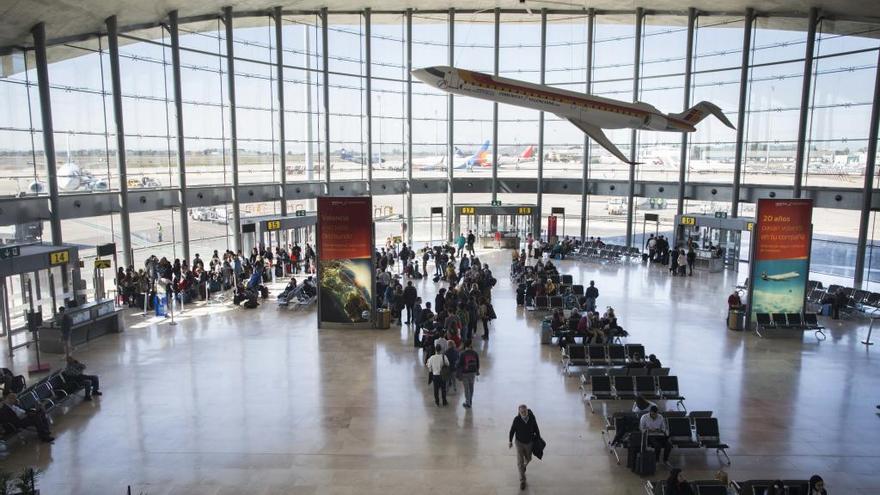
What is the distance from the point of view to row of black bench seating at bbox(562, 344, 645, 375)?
12297mm

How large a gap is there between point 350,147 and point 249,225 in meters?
7.91

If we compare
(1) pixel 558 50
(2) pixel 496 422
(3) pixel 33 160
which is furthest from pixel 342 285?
(1) pixel 558 50

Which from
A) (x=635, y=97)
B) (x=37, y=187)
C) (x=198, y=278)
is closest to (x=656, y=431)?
(x=198, y=278)

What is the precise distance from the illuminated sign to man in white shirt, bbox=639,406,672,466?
46.0ft

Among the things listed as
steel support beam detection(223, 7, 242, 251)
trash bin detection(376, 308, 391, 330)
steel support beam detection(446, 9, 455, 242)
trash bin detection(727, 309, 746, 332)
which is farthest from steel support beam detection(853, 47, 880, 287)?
steel support beam detection(223, 7, 242, 251)

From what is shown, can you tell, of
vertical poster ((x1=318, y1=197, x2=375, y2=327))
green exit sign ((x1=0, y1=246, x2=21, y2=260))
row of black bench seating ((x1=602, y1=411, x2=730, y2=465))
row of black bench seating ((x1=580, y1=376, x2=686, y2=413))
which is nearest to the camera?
row of black bench seating ((x1=602, y1=411, x2=730, y2=465))

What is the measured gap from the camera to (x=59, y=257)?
1502cm

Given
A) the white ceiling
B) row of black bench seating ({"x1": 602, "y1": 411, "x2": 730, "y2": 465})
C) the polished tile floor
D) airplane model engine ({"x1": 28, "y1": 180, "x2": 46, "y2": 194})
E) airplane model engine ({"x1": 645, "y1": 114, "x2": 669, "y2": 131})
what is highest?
the white ceiling

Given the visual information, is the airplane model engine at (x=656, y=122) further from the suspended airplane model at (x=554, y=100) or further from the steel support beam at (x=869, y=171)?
the steel support beam at (x=869, y=171)

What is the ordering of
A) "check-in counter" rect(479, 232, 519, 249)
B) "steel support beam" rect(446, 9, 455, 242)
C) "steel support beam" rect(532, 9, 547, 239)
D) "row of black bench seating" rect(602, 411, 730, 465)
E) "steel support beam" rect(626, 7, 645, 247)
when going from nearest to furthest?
"row of black bench seating" rect(602, 411, 730, 465) < "steel support beam" rect(626, 7, 645, 247) < "steel support beam" rect(446, 9, 455, 242) < "steel support beam" rect(532, 9, 547, 239) < "check-in counter" rect(479, 232, 519, 249)

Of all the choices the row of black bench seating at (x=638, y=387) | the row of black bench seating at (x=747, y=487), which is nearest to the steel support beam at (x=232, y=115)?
the row of black bench seating at (x=638, y=387)

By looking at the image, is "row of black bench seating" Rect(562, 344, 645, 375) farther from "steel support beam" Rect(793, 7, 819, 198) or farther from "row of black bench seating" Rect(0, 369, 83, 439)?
"steel support beam" Rect(793, 7, 819, 198)

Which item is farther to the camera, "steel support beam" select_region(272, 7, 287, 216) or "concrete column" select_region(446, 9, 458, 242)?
"concrete column" select_region(446, 9, 458, 242)

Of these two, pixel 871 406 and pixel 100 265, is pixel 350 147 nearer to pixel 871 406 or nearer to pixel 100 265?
pixel 100 265
